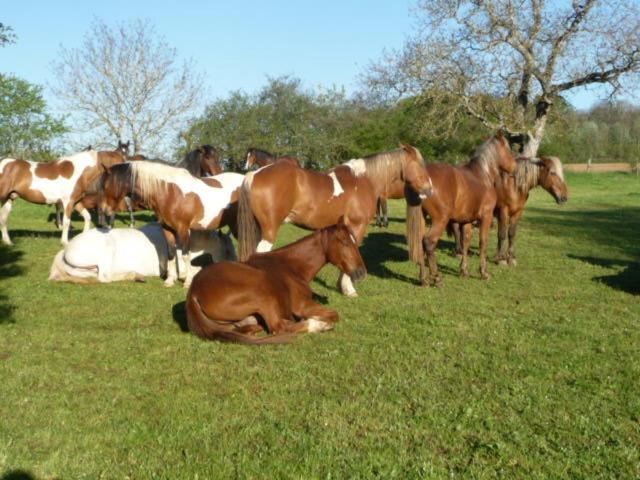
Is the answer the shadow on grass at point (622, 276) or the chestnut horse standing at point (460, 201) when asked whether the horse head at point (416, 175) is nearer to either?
the chestnut horse standing at point (460, 201)

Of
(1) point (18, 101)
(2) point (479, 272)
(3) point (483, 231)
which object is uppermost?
(1) point (18, 101)

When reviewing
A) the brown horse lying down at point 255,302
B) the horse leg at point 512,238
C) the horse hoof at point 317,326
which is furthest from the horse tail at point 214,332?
the horse leg at point 512,238

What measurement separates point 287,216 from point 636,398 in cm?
590

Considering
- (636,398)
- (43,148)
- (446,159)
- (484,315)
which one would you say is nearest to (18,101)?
(43,148)

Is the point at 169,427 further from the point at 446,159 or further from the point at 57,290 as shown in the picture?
the point at 446,159

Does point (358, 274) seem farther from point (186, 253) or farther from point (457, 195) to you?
point (457, 195)

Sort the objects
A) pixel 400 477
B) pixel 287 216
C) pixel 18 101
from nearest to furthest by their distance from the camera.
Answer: pixel 400 477 < pixel 287 216 < pixel 18 101

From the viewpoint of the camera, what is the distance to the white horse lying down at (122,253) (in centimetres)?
1063

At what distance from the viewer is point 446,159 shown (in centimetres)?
4412

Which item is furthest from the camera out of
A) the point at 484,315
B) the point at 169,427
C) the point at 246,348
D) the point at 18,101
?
the point at 18,101

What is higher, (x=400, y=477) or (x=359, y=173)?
(x=359, y=173)

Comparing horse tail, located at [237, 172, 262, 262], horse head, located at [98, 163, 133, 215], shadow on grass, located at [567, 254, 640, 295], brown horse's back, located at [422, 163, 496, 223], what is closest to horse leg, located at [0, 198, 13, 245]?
horse head, located at [98, 163, 133, 215]

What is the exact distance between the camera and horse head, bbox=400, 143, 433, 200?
410 inches

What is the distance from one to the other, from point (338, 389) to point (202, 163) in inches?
394
